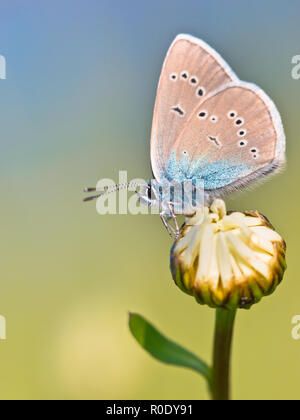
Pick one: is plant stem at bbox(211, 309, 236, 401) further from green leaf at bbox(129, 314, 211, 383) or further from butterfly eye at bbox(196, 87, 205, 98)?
butterfly eye at bbox(196, 87, 205, 98)

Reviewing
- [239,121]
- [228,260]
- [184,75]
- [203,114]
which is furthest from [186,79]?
[228,260]

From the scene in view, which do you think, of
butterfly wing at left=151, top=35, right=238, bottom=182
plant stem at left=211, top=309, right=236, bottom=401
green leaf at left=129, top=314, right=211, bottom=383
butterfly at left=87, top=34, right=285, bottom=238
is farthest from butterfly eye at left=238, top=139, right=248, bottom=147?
green leaf at left=129, top=314, right=211, bottom=383

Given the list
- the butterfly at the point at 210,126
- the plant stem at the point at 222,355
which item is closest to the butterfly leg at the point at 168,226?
the butterfly at the point at 210,126

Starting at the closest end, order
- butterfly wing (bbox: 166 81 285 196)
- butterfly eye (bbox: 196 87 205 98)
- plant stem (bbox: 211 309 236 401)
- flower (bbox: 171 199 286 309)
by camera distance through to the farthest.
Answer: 1. plant stem (bbox: 211 309 236 401)
2. flower (bbox: 171 199 286 309)
3. butterfly wing (bbox: 166 81 285 196)
4. butterfly eye (bbox: 196 87 205 98)

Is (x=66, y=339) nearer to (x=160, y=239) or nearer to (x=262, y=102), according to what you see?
(x=160, y=239)
